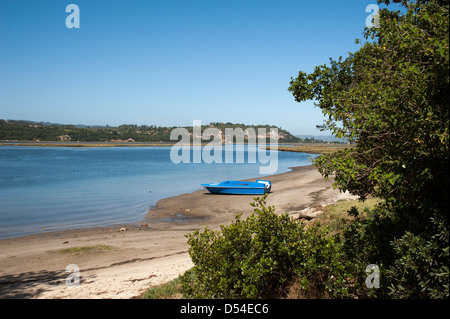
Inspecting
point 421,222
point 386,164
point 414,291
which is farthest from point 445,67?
point 414,291

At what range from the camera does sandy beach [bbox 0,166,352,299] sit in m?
8.60

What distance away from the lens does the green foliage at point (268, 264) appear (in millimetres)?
5383

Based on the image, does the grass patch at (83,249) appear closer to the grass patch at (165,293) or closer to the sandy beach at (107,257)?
the sandy beach at (107,257)

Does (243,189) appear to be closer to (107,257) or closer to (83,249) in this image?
(83,249)

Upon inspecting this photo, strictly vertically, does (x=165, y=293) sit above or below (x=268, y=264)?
below

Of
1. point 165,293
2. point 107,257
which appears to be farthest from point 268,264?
point 107,257

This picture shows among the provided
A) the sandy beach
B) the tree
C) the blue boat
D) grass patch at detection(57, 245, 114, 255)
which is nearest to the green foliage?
the tree

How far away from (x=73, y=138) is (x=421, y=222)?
20624 cm

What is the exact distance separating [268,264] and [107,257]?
8913mm

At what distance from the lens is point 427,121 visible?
167 inches

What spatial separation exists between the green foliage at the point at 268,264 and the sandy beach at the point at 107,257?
10.1 ft

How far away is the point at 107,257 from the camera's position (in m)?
12.2

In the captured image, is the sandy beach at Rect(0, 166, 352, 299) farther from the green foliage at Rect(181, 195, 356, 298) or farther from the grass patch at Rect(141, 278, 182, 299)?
the green foliage at Rect(181, 195, 356, 298)
